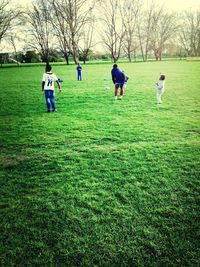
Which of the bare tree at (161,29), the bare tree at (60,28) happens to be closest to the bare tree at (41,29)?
the bare tree at (60,28)

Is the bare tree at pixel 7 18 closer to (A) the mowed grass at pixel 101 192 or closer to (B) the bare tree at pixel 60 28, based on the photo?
(B) the bare tree at pixel 60 28

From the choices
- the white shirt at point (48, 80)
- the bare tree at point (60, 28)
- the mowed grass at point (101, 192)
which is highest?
the bare tree at point (60, 28)

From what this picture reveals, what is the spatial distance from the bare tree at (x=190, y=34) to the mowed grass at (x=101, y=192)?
74517 millimetres

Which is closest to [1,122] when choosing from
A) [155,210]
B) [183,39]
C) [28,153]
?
[28,153]

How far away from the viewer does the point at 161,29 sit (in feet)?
211

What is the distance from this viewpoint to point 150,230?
288 centimetres

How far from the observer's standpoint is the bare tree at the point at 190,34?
66438 mm

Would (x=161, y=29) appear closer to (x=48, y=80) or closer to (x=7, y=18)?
(x=7, y=18)

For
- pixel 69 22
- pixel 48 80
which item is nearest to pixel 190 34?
pixel 69 22

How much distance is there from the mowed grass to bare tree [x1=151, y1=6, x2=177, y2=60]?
215 feet

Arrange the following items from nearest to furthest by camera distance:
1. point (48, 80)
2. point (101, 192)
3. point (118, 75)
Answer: point (101, 192), point (48, 80), point (118, 75)

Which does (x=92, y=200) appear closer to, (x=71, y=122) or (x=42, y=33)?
(x=71, y=122)

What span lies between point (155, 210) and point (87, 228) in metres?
1.15

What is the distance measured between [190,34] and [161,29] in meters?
12.5
